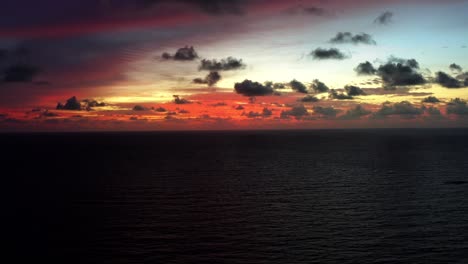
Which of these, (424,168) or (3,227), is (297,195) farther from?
(424,168)

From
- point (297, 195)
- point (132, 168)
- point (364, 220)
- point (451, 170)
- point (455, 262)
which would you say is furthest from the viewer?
point (132, 168)

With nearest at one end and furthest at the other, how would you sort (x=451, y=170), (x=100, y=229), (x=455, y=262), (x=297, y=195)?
(x=455, y=262), (x=100, y=229), (x=297, y=195), (x=451, y=170)

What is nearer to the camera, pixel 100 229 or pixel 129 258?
pixel 129 258

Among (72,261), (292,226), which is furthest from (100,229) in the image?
(292,226)

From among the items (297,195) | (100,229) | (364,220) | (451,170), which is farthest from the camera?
(451,170)

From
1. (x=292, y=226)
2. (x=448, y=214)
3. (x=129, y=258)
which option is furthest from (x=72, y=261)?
(x=448, y=214)

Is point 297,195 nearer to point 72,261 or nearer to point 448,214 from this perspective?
point 448,214

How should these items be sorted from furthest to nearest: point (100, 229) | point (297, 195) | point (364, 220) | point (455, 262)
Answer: point (297, 195)
point (364, 220)
point (100, 229)
point (455, 262)

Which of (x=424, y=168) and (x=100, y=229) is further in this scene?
(x=424, y=168)

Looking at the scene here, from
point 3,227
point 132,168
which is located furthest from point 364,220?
point 132,168
